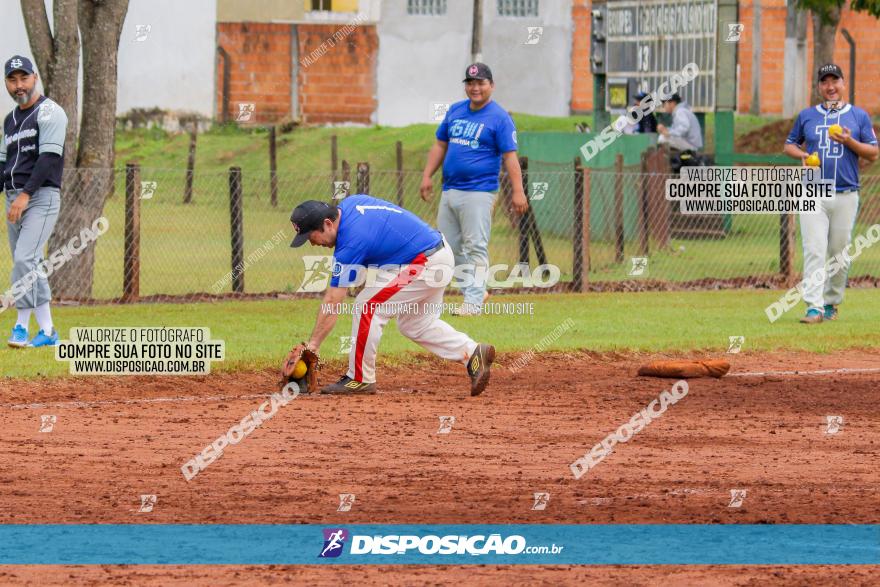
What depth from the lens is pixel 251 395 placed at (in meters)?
11.8

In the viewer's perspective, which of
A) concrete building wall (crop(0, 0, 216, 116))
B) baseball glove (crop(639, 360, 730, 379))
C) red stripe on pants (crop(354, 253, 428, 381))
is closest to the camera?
red stripe on pants (crop(354, 253, 428, 381))

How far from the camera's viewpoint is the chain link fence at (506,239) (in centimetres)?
1762

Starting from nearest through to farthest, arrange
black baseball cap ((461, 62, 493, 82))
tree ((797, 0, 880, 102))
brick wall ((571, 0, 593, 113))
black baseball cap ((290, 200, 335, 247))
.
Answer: black baseball cap ((290, 200, 335, 247))
black baseball cap ((461, 62, 493, 82))
tree ((797, 0, 880, 102))
brick wall ((571, 0, 593, 113))

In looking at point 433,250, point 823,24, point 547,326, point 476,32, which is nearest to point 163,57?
point 476,32

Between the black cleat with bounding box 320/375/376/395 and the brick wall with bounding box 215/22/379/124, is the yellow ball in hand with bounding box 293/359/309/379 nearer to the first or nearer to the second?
the black cleat with bounding box 320/375/376/395

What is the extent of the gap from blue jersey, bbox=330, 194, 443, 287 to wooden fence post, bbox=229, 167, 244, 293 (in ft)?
21.8

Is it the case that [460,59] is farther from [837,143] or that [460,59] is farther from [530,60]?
[837,143]

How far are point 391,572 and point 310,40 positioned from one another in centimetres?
3575

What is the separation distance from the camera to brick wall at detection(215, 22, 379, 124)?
4100 cm

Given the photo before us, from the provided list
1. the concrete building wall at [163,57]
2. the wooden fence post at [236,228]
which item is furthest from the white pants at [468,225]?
the concrete building wall at [163,57]

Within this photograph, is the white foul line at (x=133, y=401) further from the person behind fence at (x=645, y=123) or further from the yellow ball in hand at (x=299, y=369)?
the person behind fence at (x=645, y=123)

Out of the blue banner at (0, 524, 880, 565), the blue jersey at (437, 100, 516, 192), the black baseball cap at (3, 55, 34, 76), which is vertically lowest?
the blue banner at (0, 524, 880, 565)

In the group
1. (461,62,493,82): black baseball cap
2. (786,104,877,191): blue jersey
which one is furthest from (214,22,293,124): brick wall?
(786,104,877,191): blue jersey

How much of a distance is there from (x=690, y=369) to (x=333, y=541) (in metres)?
5.96
